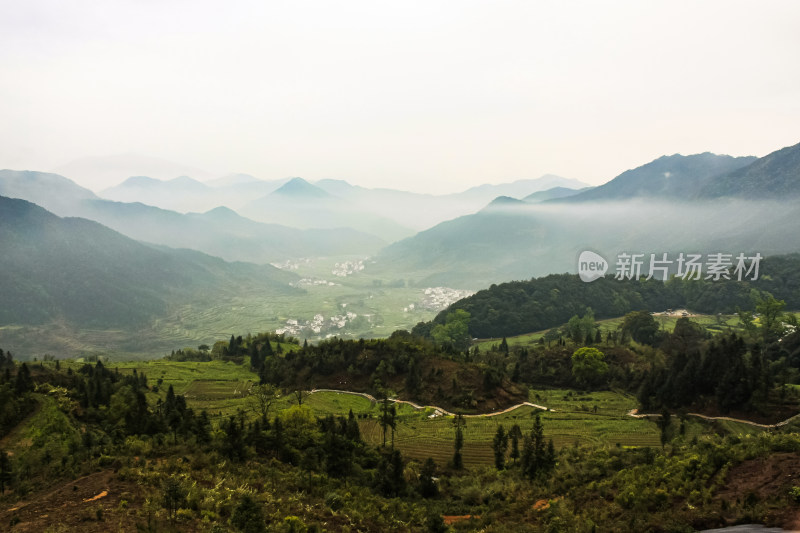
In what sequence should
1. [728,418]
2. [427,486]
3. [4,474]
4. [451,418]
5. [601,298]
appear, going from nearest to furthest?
[4,474], [427,486], [728,418], [451,418], [601,298]

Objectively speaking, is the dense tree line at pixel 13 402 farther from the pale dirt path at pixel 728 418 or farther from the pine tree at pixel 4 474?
the pale dirt path at pixel 728 418

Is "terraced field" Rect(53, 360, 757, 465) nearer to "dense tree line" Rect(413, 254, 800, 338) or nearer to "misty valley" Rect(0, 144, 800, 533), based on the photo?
"misty valley" Rect(0, 144, 800, 533)

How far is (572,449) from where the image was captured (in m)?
37.6

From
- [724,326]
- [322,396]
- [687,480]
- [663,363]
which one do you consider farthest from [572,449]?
[724,326]

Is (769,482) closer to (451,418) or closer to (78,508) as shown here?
(78,508)

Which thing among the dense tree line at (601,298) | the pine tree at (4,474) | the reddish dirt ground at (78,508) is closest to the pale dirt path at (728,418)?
the reddish dirt ground at (78,508)

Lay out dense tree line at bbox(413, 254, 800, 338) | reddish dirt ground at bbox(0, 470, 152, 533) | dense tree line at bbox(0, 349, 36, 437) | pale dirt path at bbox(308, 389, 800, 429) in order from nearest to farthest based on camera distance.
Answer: reddish dirt ground at bbox(0, 470, 152, 533), dense tree line at bbox(0, 349, 36, 437), pale dirt path at bbox(308, 389, 800, 429), dense tree line at bbox(413, 254, 800, 338)

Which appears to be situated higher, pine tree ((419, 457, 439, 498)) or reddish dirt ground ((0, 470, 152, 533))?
reddish dirt ground ((0, 470, 152, 533))

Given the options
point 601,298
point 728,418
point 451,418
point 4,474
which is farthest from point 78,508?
point 601,298

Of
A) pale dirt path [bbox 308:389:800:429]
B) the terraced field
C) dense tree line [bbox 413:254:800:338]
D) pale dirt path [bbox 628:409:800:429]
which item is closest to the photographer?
pale dirt path [bbox 628:409:800:429]

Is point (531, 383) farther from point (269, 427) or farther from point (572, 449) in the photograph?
point (269, 427)

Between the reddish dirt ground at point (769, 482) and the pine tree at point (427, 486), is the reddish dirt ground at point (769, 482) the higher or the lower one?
the higher one

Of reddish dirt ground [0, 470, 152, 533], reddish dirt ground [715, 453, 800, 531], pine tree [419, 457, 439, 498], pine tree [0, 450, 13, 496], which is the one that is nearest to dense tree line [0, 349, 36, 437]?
pine tree [0, 450, 13, 496]

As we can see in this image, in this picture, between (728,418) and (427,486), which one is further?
(728,418)
